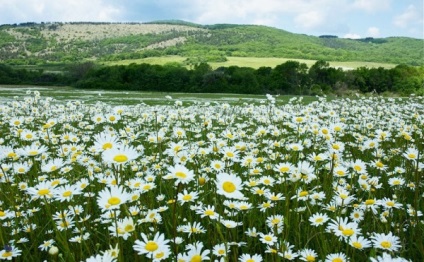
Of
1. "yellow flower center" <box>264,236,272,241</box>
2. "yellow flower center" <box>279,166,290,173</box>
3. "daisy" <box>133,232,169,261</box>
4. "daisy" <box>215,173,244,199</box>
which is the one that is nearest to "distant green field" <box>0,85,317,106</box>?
"yellow flower center" <box>279,166,290,173</box>

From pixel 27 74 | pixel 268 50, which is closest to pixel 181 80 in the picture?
pixel 27 74

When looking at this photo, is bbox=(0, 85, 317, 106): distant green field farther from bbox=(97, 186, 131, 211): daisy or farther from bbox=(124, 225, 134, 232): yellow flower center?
bbox=(97, 186, 131, 211): daisy

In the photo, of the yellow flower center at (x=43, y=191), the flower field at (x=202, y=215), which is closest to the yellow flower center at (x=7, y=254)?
the flower field at (x=202, y=215)

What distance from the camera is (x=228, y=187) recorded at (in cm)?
221

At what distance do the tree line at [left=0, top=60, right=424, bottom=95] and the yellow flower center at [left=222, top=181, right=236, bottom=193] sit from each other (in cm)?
7219

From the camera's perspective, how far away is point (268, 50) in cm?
14925

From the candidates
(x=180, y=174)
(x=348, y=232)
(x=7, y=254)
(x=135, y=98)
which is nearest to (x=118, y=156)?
(x=180, y=174)

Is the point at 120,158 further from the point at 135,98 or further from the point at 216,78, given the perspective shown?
the point at 216,78

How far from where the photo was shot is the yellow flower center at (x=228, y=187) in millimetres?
2178

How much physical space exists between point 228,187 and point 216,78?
276 feet

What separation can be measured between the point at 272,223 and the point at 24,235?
222cm

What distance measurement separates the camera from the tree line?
74.8 meters

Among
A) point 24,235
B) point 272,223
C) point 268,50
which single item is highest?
point 268,50

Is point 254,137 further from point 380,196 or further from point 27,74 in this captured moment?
point 27,74
